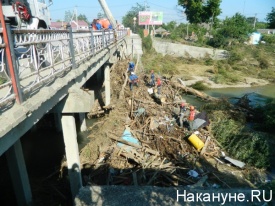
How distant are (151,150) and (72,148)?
169 inches

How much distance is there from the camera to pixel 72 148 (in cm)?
630

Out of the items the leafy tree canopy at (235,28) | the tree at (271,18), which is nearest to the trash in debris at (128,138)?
the leafy tree canopy at (235,28)

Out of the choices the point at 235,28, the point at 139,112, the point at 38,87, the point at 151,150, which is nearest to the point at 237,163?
the point at 151,150

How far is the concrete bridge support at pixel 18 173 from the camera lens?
252 inches

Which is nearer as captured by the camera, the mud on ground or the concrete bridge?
the concrete bridge

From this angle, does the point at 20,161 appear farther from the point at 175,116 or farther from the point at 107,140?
the point at 175,116

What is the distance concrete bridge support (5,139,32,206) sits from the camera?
21.0ft

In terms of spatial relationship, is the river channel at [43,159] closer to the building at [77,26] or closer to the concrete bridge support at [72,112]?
the concrete bridge support at [72,112]

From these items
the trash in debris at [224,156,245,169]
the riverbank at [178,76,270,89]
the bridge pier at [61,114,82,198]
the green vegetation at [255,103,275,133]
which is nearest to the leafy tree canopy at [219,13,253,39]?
the riverbank at [178,76,270,89]

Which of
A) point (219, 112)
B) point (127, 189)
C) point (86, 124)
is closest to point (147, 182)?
point (127, 189)

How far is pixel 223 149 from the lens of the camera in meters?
11.2

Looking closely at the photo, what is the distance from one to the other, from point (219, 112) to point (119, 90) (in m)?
6.34

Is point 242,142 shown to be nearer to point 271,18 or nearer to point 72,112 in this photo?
point 72,112

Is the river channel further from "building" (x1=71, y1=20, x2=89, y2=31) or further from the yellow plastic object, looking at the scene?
"building" (x1=71, y1=20, x2=89, y2=31)
